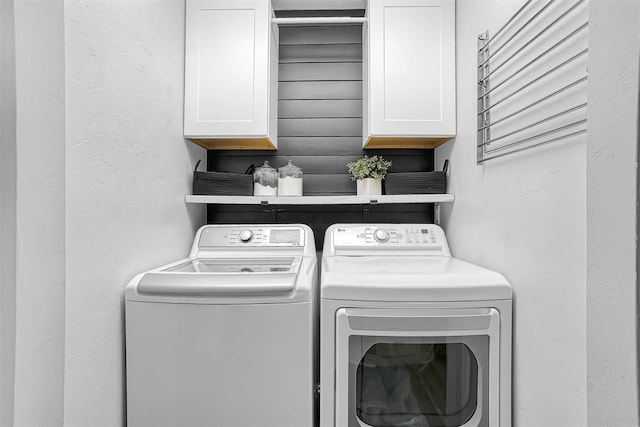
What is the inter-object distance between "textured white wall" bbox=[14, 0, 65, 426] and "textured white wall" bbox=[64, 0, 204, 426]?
0.18 ft

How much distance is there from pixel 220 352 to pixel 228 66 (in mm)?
1411

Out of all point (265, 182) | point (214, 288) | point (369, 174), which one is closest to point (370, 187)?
point (369, 174)

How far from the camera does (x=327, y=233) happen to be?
2.08m

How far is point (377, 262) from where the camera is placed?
175 centimetres

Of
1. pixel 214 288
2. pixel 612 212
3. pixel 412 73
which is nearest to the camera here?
pixel 612 212

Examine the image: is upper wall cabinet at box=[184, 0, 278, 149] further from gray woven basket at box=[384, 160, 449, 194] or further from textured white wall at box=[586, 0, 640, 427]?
textured white wall at box=[586, 0, 640, 427]

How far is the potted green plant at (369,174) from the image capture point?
2100mm

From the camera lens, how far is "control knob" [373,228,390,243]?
200 centimetres

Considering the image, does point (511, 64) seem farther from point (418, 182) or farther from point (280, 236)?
point (280, 236)

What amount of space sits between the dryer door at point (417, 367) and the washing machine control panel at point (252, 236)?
788 mm

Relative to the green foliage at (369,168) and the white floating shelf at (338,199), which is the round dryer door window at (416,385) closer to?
the white floating shelf at (338,199)

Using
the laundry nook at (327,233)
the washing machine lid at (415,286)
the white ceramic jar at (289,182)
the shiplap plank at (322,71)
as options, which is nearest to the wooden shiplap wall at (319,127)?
the shiplap plank at (322,71)

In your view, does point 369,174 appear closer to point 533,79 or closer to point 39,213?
point 533,79

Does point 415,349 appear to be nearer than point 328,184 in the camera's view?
Yes
